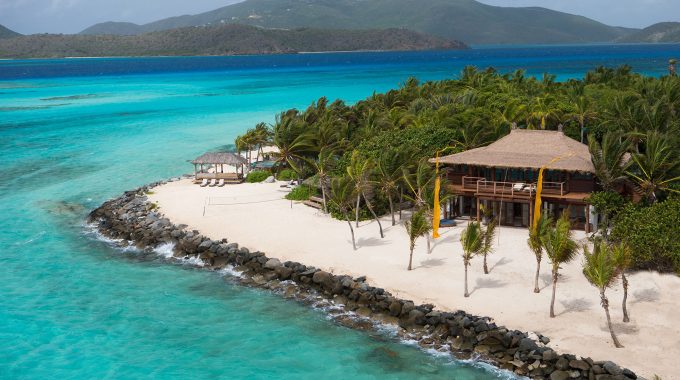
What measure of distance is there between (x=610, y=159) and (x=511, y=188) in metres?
4.56

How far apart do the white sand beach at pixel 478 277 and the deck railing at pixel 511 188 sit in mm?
1726

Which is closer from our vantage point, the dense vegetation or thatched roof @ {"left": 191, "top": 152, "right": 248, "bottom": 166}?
the dense vegetation

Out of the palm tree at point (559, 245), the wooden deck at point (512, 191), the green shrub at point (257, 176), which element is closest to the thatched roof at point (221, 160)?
the green shrub at point (257, 176)

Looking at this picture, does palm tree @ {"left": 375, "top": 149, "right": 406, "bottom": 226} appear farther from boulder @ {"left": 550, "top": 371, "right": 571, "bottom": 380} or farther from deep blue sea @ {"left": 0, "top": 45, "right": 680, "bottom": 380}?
boulder @ {"left": 550, "top": 371, "right": 571, "bottom": 380}

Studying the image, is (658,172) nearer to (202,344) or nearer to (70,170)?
(202,344)

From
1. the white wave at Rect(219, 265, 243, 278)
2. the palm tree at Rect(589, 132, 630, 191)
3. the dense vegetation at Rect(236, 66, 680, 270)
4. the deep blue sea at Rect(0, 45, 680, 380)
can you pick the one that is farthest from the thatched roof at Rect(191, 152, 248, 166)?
the palm tree at Rect(589, 132, 630, 191)

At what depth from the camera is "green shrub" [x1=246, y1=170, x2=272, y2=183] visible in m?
44.9

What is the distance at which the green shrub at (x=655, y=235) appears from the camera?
83.8ft

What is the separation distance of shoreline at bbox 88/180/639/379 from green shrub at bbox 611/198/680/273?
6960 mm

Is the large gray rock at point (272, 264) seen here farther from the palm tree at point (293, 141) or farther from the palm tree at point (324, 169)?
the palm tree at point (293, 141)

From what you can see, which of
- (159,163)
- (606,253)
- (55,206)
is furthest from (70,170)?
(606,253)

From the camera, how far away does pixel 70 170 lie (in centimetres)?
5341

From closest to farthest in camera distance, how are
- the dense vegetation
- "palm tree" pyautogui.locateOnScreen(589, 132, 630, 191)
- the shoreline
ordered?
the shoreline, the dense vegetation, "palm tree" pyautogui.locateOnScreen(589, 132, 630, 191)

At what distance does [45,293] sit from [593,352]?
2094 cm
